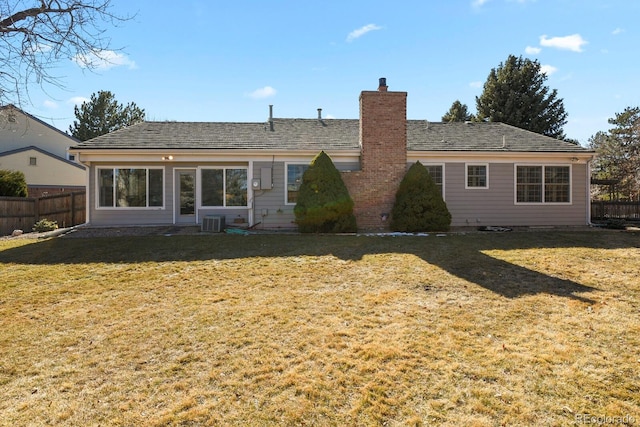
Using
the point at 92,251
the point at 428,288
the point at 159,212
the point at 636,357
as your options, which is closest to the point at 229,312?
the point at 428,288

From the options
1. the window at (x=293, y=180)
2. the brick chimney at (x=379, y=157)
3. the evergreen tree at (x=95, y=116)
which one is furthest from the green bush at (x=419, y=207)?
the evergreen tree at (x=95, y=116)

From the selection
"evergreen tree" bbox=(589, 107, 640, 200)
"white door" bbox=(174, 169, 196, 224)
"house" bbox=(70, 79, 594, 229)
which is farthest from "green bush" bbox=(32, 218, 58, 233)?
"evergreen tree" bbox=(589, 107, 640, 200)

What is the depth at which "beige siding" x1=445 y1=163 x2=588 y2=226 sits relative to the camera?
12.7 metres

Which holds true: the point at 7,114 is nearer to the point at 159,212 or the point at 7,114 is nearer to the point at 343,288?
the point at 159,212

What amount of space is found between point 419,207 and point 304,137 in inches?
209

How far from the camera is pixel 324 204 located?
1056 cm

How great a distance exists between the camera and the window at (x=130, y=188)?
39.9ft

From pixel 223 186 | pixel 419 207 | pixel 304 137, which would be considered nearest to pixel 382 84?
pixel 304 137

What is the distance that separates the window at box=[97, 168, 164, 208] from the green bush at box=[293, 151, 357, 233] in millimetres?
5523

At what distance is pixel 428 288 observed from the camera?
17.0 ft

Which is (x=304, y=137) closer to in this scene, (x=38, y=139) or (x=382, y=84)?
(x=382, y=84)

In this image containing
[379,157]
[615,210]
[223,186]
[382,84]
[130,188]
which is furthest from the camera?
[615,210]

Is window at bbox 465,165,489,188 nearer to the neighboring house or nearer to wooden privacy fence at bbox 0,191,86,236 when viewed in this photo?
wooden privacy fence at bbox 0,191,86,236

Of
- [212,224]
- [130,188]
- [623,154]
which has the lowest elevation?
[212,224]
